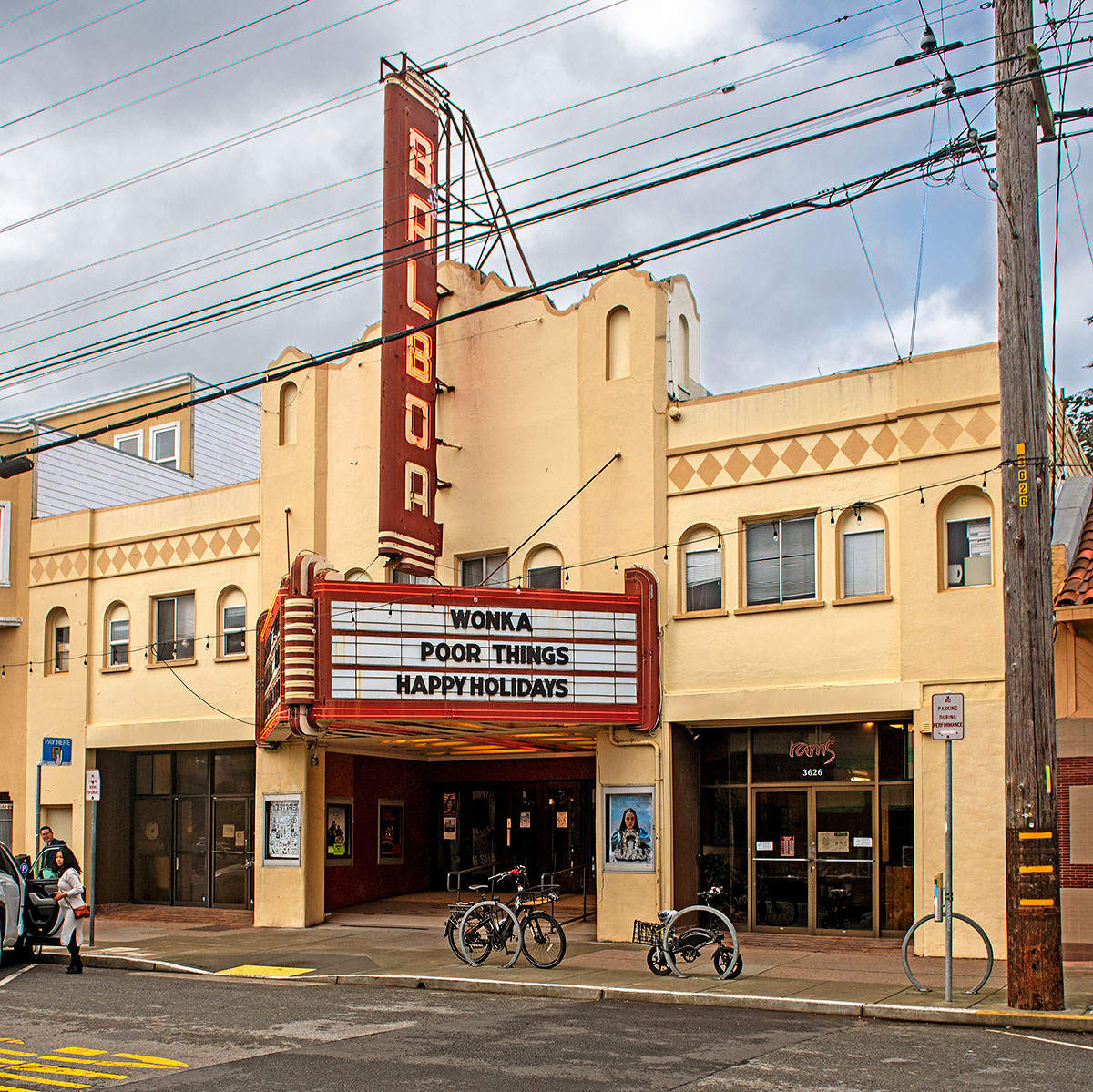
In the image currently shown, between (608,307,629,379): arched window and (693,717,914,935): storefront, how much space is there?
5.77m

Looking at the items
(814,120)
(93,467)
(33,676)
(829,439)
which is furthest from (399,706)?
(93,467)

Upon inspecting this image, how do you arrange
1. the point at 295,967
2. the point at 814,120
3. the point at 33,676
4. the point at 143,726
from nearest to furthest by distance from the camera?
1. the point at 814,120
2. the point at 295,967
3. the point at 143,726
4. the point at 33,676

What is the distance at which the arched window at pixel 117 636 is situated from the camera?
89.7 feet

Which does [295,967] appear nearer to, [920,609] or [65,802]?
[920,609]

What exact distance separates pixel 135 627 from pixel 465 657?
992 centimetres

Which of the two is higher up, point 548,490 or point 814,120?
point 814,120

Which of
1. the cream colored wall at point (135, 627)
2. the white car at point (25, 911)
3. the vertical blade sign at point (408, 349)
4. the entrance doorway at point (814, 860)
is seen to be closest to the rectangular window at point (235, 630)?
the cream colored wall at point (135, 627)

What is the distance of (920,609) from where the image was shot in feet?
61.3

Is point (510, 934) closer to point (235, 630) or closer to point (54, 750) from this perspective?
point (54, 750)

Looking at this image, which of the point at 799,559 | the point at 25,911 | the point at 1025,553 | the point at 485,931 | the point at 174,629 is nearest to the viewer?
the point at 1025,553

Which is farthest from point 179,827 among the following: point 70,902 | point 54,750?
point 70,902

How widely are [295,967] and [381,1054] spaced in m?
7.12

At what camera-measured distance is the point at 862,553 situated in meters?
19.6

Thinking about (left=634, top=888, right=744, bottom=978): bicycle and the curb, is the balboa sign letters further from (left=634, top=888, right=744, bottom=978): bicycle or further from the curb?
(left=634, top=888, right=744, bottom=978): bicycle
